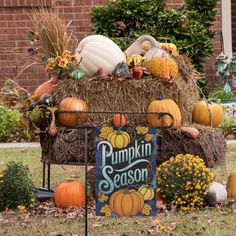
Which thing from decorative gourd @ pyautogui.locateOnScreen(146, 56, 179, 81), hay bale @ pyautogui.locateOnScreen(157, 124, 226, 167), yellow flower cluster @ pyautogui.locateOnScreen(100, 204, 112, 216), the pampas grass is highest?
the pampas grass

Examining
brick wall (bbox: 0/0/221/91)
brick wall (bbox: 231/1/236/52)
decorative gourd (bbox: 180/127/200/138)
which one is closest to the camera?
decorative gourd (bbox: 180/127/200/138)

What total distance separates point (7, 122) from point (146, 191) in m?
6.39

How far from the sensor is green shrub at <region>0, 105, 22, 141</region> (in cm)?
1236

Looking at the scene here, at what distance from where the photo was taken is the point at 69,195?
739 cm

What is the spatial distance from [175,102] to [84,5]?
6.77 meters

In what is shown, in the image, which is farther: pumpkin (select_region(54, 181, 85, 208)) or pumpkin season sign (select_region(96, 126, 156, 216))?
pumpkin (select_region(54, 181, 85, 208))

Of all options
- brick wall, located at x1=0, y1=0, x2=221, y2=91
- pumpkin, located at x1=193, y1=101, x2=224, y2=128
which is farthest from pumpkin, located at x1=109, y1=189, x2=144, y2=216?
brick wall, located at x1=0, y1=0, x2=221, y2=91

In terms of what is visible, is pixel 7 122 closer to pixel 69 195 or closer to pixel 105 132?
pixel 69 195

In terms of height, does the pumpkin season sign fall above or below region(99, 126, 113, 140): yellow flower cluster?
below

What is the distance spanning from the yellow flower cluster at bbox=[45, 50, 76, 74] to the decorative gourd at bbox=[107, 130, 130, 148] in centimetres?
154

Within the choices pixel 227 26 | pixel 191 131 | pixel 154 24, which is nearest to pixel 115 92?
pixel 191 131

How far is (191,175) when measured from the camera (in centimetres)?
726

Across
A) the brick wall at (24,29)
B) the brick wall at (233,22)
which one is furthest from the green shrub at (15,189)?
the brick wall at (233,22)

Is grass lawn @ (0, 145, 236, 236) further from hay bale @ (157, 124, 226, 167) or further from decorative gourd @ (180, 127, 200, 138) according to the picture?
decorative gourd @ (180, 127, 200, 138)
